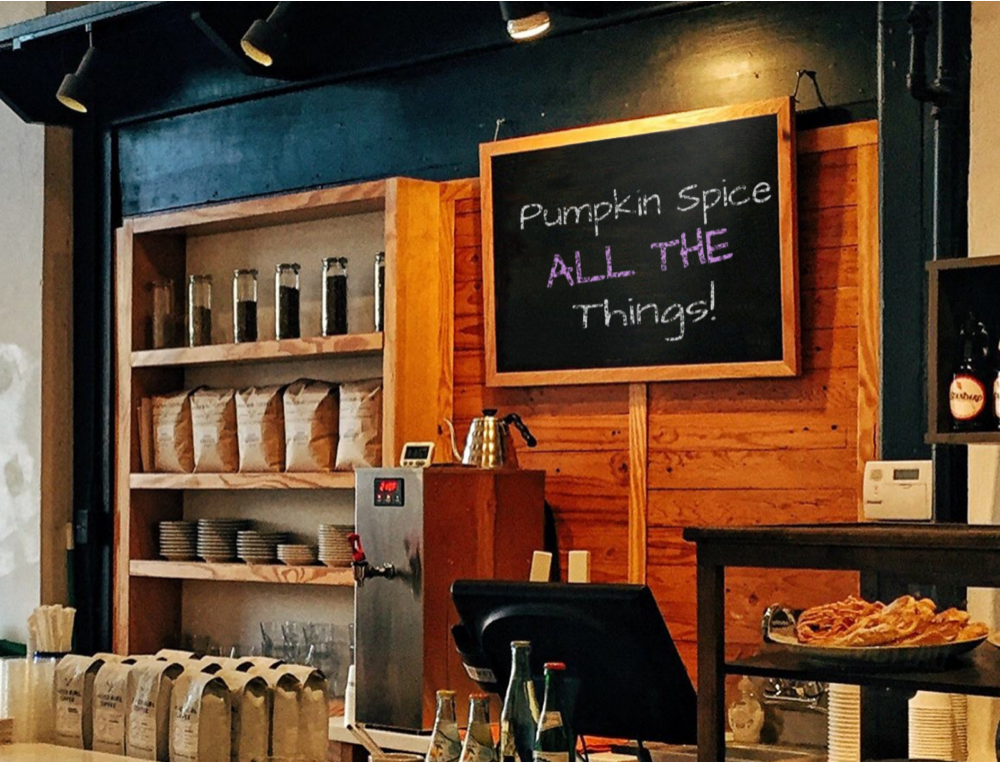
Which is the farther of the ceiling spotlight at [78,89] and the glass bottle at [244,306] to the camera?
the glass bottle at [244,306]

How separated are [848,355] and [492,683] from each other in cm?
141

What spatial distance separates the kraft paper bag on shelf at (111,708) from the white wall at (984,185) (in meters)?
1.81

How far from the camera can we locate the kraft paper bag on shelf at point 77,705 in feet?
10.8

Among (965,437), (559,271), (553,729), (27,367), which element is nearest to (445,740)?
(553,729)

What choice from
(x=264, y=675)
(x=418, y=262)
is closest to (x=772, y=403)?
(x=418, y=262)

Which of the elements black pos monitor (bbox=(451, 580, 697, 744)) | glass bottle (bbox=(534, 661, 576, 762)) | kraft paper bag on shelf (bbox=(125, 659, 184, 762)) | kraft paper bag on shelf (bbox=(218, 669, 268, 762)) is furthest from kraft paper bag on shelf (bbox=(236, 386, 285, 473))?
glass bottle (bbox=(534, 661, 576, 762))

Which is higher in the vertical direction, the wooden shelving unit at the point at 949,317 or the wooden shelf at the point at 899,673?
the wooden shelving unit at the point at 949,317

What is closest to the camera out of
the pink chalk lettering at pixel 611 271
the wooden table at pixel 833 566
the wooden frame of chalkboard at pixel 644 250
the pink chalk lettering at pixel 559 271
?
the wooden table at pixel 833 566

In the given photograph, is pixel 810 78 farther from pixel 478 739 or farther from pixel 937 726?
pixel 478 739

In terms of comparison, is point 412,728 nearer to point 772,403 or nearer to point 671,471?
point 671,471

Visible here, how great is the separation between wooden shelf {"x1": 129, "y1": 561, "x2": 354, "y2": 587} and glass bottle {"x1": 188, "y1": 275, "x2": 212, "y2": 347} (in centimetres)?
73

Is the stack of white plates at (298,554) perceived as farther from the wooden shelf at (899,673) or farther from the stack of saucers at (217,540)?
the wooden shelf at (899,673)

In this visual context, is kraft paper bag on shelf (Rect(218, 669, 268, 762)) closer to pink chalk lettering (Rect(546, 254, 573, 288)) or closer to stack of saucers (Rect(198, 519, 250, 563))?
pink chalk lettering (Rect(546, 254, 573, 288))

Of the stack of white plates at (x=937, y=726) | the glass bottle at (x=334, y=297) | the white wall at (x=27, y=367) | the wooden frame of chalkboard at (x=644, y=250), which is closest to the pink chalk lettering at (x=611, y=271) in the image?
the wooden frame of chalkboard at (x=644, y=250)
